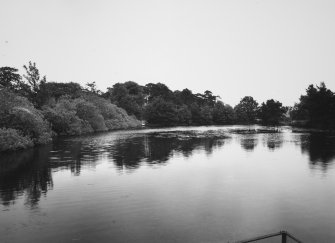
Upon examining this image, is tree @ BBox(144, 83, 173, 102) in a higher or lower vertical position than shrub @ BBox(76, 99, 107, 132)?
higher

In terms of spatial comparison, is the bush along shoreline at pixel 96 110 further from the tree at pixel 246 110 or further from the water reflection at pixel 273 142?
the water reflection at pixel 273 142

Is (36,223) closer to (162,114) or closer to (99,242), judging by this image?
(99,242)

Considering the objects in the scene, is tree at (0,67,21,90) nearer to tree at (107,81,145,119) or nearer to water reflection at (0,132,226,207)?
tree at (107,81,145,119)

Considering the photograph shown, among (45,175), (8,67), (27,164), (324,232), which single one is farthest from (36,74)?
(324,232)

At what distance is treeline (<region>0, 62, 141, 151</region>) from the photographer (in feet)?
131

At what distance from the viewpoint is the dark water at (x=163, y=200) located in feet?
38.0

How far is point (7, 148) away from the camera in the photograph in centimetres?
3625

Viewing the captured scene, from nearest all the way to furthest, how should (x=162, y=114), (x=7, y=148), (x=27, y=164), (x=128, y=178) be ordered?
(x=128, y=178) → (x=27, y=164) → (x=7, y=148) → (x=162, y=114)

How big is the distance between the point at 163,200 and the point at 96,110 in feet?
237

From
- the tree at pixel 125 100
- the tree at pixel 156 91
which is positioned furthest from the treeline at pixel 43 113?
the tree at pixel 156 91

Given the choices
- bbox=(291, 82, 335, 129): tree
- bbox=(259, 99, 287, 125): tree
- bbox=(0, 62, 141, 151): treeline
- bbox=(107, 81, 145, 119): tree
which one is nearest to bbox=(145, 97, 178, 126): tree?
bbox=(107, 81, 145, 119): tree

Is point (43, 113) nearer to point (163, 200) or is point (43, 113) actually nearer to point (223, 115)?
point (163, 200)

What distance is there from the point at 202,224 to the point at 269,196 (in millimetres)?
6376

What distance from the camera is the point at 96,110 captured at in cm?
8475
